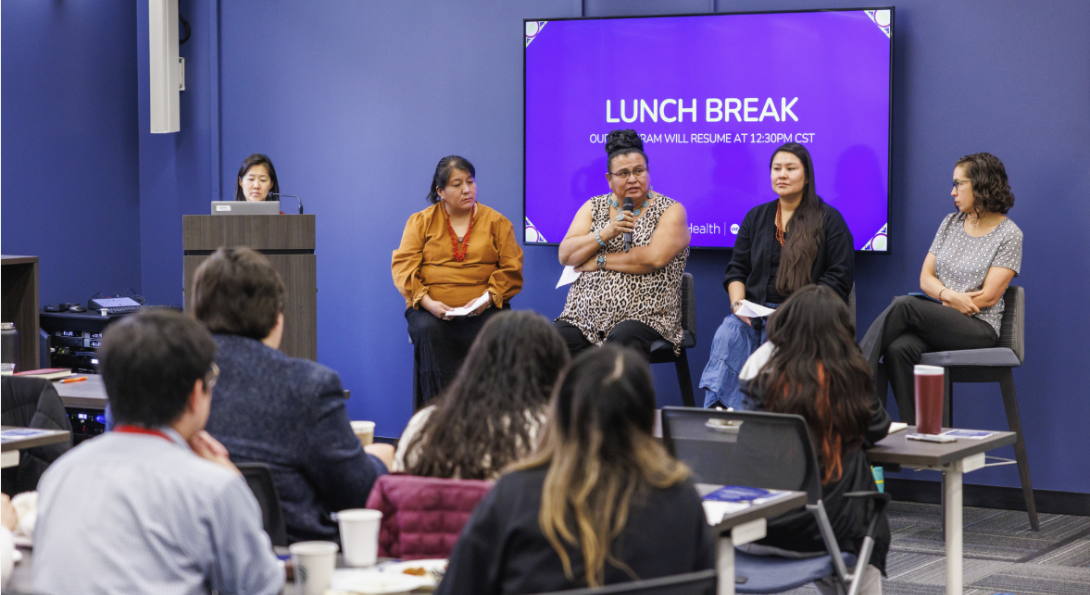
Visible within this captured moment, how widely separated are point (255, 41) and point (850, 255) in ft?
12.5

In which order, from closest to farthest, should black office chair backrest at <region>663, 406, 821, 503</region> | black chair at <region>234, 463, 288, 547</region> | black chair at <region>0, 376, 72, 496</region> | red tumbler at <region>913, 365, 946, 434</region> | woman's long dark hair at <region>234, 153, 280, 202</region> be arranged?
black chair at <region>234, 463, 288, 547</region>
black office chair backrest at <region>663, 406, 821, 503</region>
red tumbler at <region>913, 365, 946, 434</region>
black chair at <region>0, 376, 72, 496</region>
woman's long dark hair at <region>234, 153, 280, 202</region>

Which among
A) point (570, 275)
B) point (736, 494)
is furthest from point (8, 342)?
point (736, 494)

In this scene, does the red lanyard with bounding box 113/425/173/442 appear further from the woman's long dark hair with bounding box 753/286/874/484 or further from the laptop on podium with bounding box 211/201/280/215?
the laptop on podium with bounding box 211/201/280/215

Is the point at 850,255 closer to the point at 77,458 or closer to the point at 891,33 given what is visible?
the point at 891,33

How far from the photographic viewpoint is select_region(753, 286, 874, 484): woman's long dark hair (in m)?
2.55

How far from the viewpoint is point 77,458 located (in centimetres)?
146

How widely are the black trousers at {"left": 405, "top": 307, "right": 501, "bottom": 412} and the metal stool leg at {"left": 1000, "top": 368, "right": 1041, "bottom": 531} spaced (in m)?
2.31

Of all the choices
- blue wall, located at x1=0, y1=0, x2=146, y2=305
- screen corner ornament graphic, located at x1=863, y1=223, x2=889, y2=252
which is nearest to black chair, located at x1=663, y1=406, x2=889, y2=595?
screen corner ornament graphic, located at x1=863, y1=223, x2=889, y2=252

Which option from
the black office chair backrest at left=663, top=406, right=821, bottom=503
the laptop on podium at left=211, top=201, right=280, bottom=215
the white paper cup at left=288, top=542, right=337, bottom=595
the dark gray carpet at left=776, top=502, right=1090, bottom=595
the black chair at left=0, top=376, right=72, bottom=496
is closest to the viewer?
the white paper cup at left=288, top=542, right=337, bottom=595

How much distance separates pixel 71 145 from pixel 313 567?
5.29 metres

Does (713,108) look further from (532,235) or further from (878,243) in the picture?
(532,235)

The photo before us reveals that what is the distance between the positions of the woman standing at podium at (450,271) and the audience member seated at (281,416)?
112 inches

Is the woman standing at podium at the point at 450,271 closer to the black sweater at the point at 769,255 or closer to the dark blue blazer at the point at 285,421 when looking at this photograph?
the black sweater at the point at 769,255

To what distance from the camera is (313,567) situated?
5.30ft
